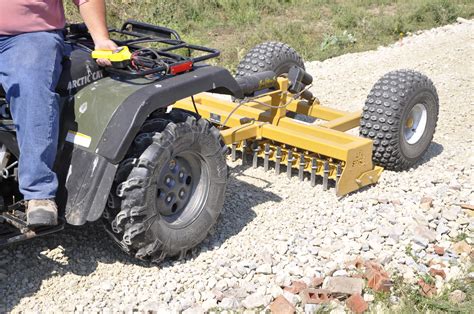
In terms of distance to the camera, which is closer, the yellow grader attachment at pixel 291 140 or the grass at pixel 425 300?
the grass at pixel 425 300

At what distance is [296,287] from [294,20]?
895 cm

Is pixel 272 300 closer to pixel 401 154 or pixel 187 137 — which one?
pixel 187 137

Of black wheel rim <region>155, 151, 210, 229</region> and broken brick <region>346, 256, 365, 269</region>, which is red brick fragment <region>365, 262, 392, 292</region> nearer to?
broken brick <region>346, 256, 365, 269</region>

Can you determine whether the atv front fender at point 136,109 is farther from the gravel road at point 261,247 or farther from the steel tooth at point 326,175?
the steel tooth at point 326,175

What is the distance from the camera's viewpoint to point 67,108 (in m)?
4.56

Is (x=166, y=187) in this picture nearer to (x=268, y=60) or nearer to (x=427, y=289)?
(x=427, y=289)

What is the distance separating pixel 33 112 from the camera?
13.8ft

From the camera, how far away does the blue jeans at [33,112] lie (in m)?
4.21

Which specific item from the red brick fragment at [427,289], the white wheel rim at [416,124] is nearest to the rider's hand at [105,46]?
the red brick fragment at [427,289]

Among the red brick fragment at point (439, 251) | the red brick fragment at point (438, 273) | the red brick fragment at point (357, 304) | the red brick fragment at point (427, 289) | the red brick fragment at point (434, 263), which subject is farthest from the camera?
the red brick fragment at point (439, 251)

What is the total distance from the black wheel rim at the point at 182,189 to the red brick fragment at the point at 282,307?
85cm

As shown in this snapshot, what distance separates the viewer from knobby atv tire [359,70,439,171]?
21.1ft

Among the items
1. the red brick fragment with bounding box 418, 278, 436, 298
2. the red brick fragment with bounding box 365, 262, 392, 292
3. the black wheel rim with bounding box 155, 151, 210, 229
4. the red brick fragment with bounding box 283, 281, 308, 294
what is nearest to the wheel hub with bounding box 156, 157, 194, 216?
the black wheel rim with bounding box 155, 151, 210, 229

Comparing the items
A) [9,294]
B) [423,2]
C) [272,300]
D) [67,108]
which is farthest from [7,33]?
[423,2]
